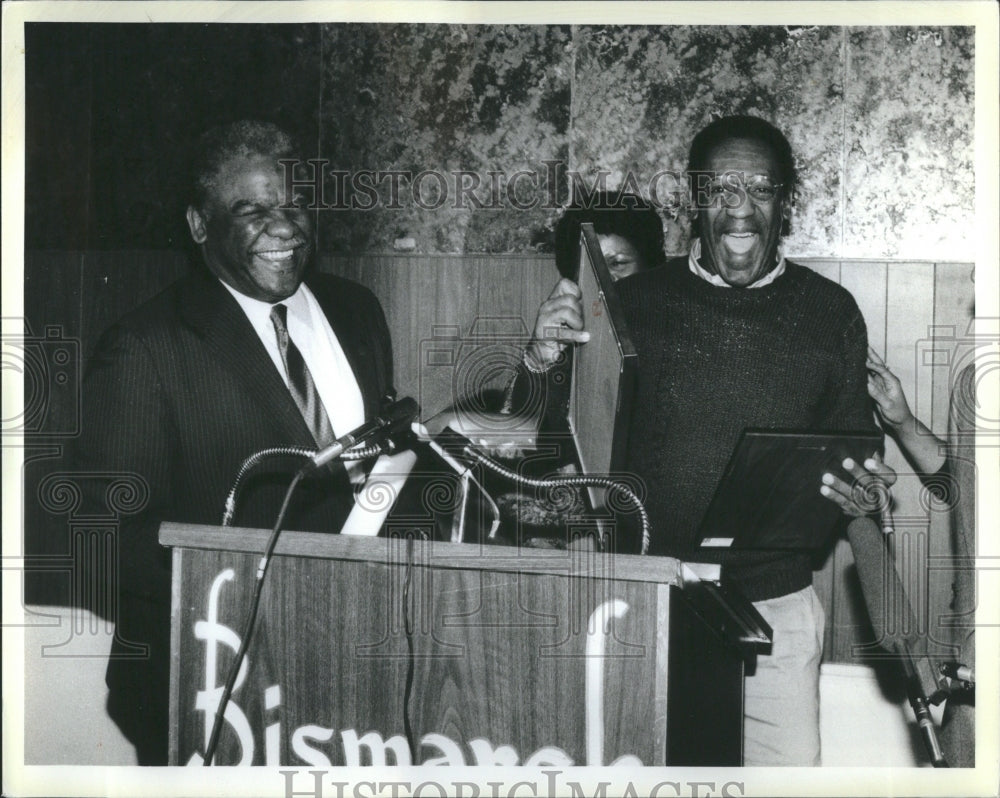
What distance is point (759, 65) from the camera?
2490 mm

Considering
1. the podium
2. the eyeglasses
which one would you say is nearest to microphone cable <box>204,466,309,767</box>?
the podium

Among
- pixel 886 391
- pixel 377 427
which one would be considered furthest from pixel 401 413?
pixel 886 391

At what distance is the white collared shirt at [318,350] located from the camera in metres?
2.45

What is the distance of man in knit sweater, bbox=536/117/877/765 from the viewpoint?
2412mm

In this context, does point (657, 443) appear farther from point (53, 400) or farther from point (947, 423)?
point (53, 400)

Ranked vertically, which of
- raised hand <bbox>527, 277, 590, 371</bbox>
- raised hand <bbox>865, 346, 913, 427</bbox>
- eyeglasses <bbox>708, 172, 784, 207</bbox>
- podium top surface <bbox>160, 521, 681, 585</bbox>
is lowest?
podium top surface <bbox>160, 521, 681, 585</bbox>

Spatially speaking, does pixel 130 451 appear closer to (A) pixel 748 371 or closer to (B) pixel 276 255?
(B) pixel 276 255

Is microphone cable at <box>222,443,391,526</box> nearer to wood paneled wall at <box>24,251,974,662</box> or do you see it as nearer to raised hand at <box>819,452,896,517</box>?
wood paneled wall at <box>24,251,974,662</box>

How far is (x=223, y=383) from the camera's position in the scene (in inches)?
95.0

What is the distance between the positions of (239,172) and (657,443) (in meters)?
1.17

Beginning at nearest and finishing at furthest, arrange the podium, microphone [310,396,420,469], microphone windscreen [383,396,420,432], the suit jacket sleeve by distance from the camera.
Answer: the podium < microphone [310,396,420,469] < microphone windscreen [383,396,420,432] < the suit jacket sleeve

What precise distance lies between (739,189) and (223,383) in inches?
50.6

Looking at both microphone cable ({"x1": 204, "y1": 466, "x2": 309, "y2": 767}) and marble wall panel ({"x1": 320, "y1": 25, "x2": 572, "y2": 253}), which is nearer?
microphone cable ({"x1": 204, "y1": 466, "x2": 309, "y2": 767})

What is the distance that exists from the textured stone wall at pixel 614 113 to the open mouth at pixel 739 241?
118 millimetres
